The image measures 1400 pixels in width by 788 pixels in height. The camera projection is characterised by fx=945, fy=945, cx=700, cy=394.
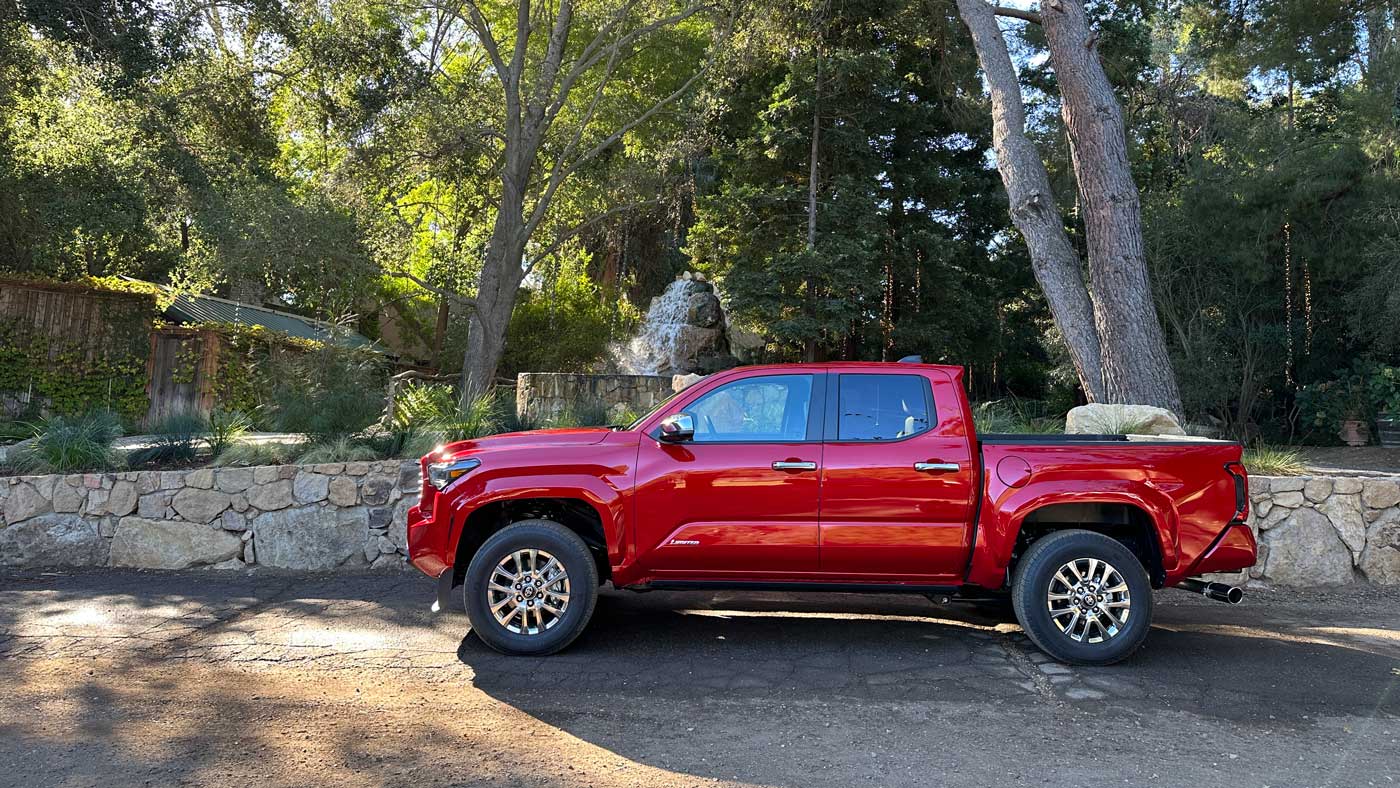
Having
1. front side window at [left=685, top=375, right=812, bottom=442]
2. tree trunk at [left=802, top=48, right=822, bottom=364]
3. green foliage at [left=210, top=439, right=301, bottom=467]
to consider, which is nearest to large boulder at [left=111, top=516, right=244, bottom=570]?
green foliage at [left=210, top=439, right=301, bottom=467]

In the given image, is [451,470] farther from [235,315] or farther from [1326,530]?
[235,315]

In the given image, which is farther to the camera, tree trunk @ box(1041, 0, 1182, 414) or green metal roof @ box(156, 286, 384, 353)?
green metal roof @ box(156, 286, 384, 353)

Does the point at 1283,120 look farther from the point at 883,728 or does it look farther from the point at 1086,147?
the point at 883,728

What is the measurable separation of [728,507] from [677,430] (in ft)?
1.88

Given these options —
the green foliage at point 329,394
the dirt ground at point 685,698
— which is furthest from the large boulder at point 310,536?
the dirt ground at point 685,698

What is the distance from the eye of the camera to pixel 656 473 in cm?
591

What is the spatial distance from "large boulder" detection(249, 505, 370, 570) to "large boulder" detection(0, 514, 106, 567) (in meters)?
1.51

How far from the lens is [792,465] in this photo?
586cm

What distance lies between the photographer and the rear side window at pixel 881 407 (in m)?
6.00

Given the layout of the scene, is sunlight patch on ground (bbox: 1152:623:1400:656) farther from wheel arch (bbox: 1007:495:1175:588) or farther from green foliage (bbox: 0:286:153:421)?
green foliage (bbox: 0:286:153:421)

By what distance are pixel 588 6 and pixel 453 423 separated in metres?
11.9

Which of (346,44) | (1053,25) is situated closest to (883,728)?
(1053,25)

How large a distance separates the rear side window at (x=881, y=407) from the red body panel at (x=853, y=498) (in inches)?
3.1

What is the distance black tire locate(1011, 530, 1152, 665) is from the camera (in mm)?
5645
